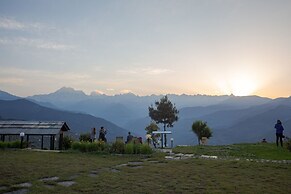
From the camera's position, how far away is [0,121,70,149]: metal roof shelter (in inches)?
1115

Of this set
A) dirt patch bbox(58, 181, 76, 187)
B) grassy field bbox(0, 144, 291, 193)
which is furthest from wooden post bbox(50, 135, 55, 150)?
dirt patch bbox(58, 181, 76, 187)

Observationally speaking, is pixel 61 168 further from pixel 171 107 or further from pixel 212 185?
pixel 171 107

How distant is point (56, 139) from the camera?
2819 centimetres

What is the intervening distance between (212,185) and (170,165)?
4911 mm

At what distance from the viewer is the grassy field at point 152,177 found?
426 inches

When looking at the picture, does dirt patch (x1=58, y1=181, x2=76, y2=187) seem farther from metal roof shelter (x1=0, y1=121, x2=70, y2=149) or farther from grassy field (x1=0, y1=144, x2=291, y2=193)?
metal roof shelter (x1=0, y1=121, x2=70, y2=149)

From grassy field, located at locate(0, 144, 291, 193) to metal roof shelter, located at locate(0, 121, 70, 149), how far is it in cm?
1237

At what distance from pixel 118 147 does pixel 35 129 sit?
36.1 feet

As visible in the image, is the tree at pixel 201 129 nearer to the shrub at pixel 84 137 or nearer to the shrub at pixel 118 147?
the shrub at pixel 84 137

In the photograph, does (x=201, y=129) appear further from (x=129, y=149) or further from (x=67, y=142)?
(x=129, y=149)

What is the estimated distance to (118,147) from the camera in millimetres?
21891

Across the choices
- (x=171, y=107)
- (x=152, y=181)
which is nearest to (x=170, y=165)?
(x=152, y=181)

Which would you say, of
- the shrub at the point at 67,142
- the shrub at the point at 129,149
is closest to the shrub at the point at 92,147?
the shrub at the point at 129,149

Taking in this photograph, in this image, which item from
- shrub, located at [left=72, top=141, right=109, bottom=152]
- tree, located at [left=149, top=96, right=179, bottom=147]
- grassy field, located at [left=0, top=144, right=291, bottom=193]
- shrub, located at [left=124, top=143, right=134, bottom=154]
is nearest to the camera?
grassy field, located at [left=0, top=144, right=291, bottom=193]
